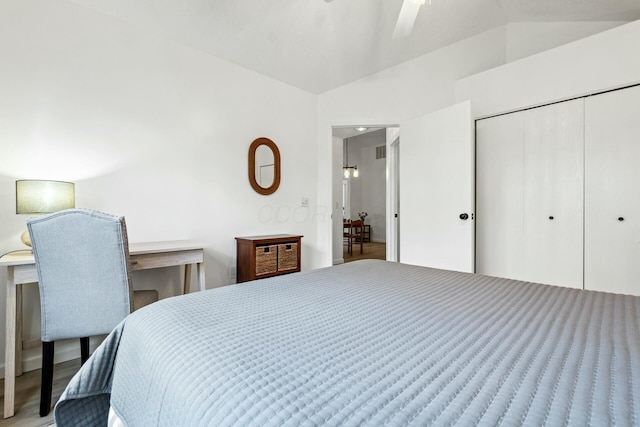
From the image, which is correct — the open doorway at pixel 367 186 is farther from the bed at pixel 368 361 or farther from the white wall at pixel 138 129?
the bed at pixel 368 361

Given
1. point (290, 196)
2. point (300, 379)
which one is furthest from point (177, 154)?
point (300, 379)

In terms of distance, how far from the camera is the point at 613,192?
7.48 feet

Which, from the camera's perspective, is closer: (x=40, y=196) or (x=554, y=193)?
(x=40, y=196)

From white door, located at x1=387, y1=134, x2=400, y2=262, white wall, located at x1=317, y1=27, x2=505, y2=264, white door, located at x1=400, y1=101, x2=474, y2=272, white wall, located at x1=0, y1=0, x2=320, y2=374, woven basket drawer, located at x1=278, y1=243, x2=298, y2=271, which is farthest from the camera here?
white door, located at x1=387, y1=134, x2=400, y2=262

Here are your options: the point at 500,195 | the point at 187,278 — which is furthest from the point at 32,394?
the point at 500,195

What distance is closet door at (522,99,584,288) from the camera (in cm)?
244

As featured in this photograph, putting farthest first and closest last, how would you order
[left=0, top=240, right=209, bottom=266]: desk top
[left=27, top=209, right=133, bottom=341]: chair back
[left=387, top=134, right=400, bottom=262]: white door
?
1. [left=387, top=134, right=400, bottom=262]: white door
2. [left=0, top=240, right=209, bottom=266]: desk top
3. [left=27, top=209, right=133, bottom=341]: chair back

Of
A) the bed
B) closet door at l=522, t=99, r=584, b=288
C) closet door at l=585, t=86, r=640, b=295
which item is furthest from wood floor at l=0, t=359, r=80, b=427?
closet door at l=585, t=86, r=640, b=295

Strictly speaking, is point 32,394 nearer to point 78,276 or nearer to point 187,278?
point 78,276

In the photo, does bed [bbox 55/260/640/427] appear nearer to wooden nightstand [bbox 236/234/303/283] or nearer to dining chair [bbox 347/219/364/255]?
wooden nightstand [bbox 236/234/303/283]

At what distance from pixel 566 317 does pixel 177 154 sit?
272 cm

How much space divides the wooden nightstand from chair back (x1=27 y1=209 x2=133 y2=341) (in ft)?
4.04

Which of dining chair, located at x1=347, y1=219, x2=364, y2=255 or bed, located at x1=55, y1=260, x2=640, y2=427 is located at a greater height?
bed, located at x1=55, y1=260, x2=640, y2=427

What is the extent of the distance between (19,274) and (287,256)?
1.92 m
